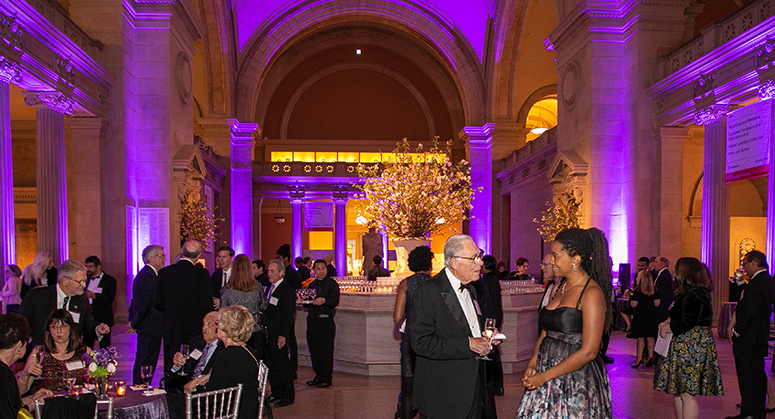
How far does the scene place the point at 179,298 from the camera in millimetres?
6305

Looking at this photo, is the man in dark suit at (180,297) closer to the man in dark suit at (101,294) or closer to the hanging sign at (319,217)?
the man in dark suit at (101,294)

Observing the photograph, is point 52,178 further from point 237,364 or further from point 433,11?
point 433,11

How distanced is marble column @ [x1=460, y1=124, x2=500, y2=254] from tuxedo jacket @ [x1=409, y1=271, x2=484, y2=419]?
24.0 m

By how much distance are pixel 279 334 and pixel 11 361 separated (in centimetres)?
364

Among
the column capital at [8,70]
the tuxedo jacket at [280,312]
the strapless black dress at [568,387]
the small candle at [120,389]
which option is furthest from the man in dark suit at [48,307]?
the column capital at [8,70]

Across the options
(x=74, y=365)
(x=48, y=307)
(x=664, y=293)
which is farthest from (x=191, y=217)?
(x=74, y=365)

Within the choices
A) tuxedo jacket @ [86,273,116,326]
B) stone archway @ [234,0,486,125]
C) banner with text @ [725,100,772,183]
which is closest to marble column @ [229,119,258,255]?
stone archway @ [234,0,486,125]

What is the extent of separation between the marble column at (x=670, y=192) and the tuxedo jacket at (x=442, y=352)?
39.4ft

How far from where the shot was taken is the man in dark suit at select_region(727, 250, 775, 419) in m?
5.64

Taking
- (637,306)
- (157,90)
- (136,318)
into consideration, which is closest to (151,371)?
(136,318)

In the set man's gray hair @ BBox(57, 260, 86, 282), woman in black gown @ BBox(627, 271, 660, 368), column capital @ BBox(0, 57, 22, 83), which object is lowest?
woman in black gown @ BBox(627, 271, 660, 368)

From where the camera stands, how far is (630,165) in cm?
1452

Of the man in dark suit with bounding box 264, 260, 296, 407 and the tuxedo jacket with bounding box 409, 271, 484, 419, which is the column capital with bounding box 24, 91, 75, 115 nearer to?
the man in dark suit with bounding box 264, 260, 296, 407

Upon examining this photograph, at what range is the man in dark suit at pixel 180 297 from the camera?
6.29 m
